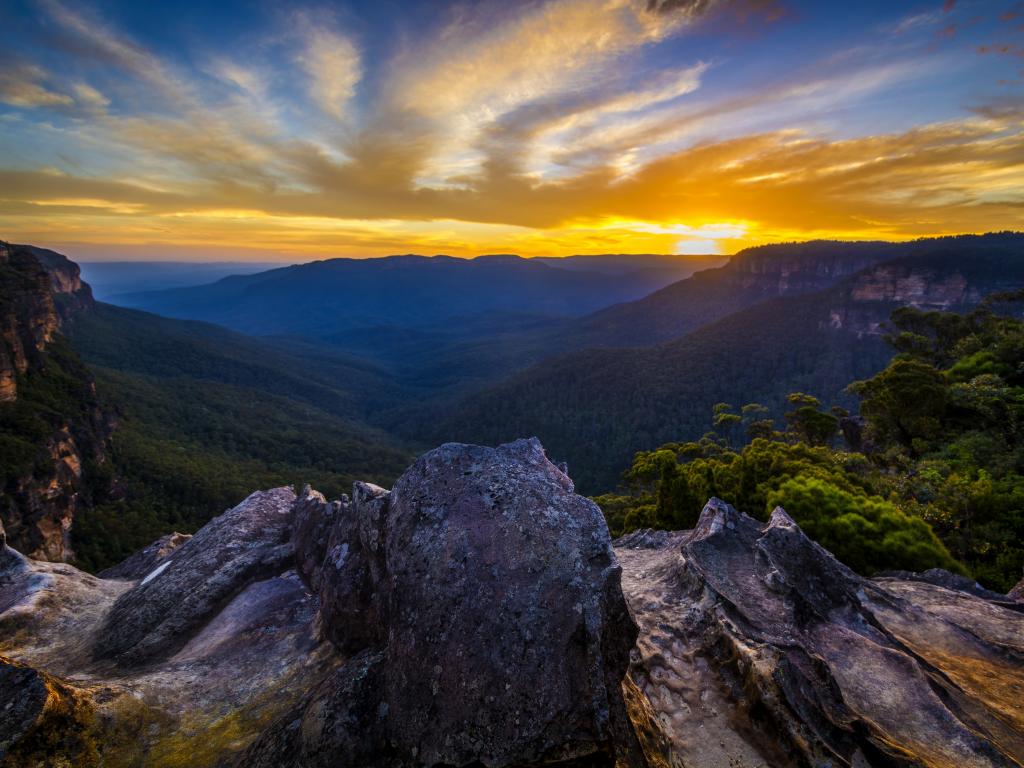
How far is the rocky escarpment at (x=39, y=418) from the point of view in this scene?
3972 cm

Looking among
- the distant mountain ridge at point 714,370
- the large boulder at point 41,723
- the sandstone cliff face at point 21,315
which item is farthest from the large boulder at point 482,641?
the distant mountain ridge at point 714,370

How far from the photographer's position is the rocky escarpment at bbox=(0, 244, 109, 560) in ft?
130

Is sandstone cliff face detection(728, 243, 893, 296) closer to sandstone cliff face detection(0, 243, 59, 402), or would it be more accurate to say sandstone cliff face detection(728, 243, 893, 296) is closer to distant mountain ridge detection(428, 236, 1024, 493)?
distant mountain ridge detection(428, 236, 1024, 493)

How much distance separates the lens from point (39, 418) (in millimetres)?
47531

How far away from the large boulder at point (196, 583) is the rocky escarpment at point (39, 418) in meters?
40.3

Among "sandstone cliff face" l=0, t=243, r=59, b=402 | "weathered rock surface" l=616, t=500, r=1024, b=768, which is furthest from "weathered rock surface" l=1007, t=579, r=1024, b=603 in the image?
"sandstone cliff face" l=0, t=243, r=59, b=402

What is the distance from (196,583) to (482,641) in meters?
8.32

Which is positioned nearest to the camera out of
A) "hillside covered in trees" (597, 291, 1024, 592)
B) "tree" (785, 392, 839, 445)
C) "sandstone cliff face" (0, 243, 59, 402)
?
"hillside covered in trees" (597, 291, 1024, 592)

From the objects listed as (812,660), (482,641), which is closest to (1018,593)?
(812,660)

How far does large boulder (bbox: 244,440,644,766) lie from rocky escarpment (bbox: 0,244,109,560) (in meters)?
48.1

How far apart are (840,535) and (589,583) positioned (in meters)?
13.3

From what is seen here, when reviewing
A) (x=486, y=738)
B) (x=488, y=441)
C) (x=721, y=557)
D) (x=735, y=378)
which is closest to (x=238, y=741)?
(x=486, y=738)

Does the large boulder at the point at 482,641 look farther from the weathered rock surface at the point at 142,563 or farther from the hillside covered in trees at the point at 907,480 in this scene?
the hillside covered in trees at the point at 907,480

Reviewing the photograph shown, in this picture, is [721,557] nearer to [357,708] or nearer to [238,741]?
[357,708]
